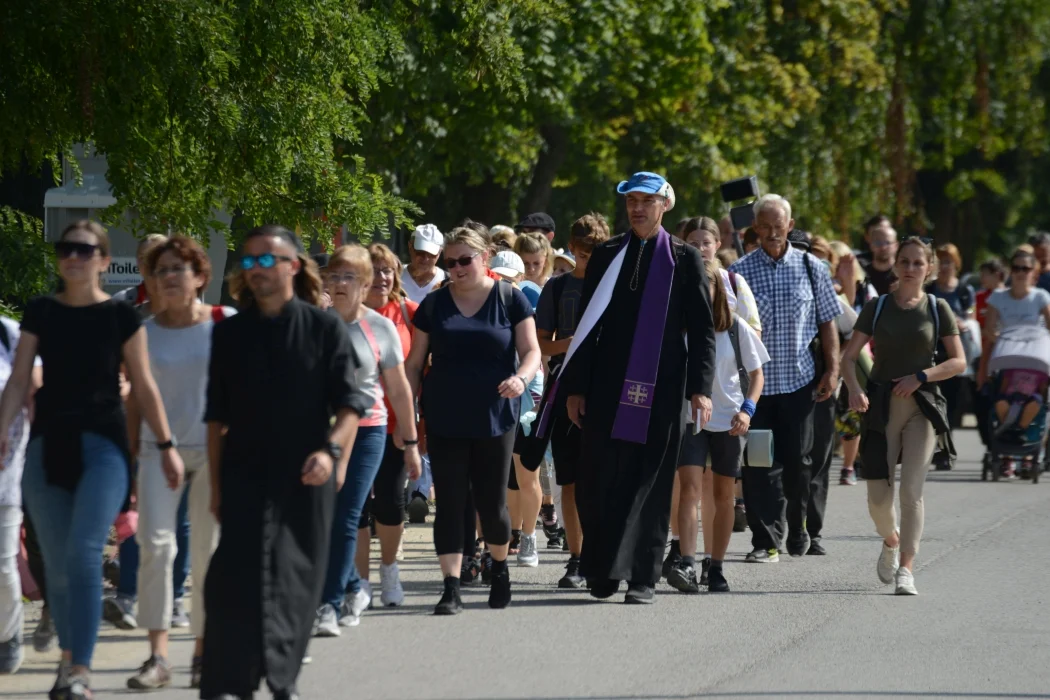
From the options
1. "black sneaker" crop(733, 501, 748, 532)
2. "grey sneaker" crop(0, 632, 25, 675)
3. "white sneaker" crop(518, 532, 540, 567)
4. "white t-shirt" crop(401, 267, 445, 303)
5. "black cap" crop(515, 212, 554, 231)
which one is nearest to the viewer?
"grey sneaker" crop(0, 632, 25, 675)

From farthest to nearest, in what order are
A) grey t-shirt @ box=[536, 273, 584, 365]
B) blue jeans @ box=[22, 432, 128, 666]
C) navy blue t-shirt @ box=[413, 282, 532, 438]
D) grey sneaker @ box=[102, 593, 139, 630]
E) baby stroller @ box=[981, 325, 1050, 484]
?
baby stroller @ box=[981, 325, 1050, 484] → grey t-shirt @ box=[536, 273, 584, 365] → navy blue t-shirt @ box=[413, 282, 532, 438] → grey sneaker @ box=[102, 593, 139, 630] → blue jeans @ box=[22, 432, 128, 666]

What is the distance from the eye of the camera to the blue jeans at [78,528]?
6.84 m

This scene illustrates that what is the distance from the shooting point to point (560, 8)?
14.9 meters

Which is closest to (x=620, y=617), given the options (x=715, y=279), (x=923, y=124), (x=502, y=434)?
(x=502, y=434)

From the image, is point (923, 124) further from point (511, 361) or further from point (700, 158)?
point (511, 361)

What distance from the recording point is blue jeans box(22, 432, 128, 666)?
22.5 feet

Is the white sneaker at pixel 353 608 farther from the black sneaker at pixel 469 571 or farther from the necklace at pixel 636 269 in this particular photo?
the necklace at pixel 636 269

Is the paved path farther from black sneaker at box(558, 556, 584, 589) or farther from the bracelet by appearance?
the bracelet

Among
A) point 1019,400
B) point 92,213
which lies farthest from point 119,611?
point 1019,400

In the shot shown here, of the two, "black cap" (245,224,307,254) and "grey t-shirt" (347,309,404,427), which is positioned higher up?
"black cap" (245,224,307,254)

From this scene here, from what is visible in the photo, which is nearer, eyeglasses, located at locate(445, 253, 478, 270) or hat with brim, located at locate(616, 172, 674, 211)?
eyeglasses, located at locate(445, 253, 478, 270)

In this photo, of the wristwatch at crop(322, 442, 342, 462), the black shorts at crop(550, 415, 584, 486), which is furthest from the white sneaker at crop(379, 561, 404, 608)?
the wristwatch at crop(322, 442, 342, 462)

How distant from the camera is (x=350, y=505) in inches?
331

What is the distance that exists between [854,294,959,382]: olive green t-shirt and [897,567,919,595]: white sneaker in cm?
102
